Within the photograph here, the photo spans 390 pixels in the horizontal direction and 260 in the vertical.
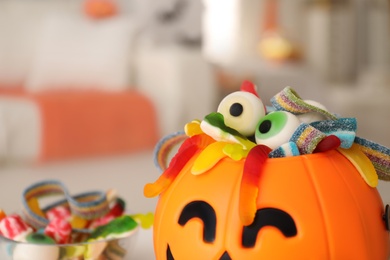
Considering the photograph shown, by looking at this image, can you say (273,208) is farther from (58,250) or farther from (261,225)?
(58,250)

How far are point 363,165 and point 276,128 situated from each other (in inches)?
5.3

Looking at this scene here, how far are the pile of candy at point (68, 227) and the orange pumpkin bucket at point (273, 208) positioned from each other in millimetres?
150

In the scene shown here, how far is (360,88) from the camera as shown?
4949mm

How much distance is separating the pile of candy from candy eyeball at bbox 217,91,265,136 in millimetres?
272

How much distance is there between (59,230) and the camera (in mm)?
973

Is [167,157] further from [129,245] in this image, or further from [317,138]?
[317,138]

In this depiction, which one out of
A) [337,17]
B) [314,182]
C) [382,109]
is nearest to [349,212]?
[314,182]

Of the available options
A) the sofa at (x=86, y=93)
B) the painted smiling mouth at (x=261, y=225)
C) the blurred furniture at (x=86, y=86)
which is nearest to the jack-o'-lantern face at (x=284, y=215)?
the painted smiling mouth at (x=261, y=225)

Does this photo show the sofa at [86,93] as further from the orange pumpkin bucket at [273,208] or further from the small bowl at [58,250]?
the orange pumpkin bucket at [273,208]

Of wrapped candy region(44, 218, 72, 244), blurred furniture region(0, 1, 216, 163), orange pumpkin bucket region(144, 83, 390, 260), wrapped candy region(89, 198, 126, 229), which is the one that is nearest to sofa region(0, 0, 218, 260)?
blurred furniture region(0, 1, 216, 163)

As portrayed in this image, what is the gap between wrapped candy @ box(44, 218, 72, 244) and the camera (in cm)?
97

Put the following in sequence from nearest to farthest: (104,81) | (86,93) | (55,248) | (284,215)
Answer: (284,215) → (55,248) → (86,93) → (104,81)

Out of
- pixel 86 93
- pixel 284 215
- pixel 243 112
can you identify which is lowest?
pixel 86 93

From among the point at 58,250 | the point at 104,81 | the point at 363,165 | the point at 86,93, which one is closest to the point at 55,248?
the point at 58,250
